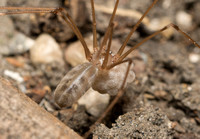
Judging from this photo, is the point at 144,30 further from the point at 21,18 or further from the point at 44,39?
the point at 21,18

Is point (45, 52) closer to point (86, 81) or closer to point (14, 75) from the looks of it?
point (14, 75)

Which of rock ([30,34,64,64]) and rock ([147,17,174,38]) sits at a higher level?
rock ([147,17,174,38])

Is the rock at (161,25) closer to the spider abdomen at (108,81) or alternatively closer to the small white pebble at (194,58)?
the small white pebble at (194,58)

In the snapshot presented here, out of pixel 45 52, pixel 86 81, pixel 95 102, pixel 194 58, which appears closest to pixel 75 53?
pixel 45 52

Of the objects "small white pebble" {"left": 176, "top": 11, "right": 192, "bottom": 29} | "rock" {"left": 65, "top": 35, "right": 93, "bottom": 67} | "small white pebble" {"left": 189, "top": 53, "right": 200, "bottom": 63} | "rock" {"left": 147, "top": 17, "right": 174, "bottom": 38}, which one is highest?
"small white pebble" {"left": 176, "top": 11, "right": 192, "bottom": 29}

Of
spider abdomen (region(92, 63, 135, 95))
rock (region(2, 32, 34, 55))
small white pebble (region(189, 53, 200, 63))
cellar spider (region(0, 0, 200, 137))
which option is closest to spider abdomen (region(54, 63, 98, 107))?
cellar spider (region(0, 0, 200, 137))

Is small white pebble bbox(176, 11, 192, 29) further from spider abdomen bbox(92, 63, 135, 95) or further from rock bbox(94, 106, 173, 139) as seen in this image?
rock bbox(94, 106, 173, 139)
